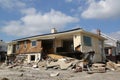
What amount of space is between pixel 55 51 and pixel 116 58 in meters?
17.8

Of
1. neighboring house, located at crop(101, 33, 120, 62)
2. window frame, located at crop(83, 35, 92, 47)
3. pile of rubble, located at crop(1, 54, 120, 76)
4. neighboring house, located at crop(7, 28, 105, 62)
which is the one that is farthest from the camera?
neighboring house, located at crop(101, 33, 120, 62)

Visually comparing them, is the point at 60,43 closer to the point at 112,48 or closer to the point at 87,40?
the point at 87,40

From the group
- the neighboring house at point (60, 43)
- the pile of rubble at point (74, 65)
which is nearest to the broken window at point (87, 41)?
the neighboring house at point (60, 43)

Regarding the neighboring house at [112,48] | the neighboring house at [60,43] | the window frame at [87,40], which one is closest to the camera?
the neighboring house at [60,43]

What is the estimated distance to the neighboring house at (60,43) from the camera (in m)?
33.0

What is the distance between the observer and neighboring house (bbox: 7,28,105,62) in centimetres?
3303

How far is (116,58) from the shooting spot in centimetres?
4781

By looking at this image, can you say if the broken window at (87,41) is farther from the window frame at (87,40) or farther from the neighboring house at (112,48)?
the neighboring house at (112,48)

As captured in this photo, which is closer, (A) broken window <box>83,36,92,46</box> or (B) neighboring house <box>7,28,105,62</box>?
(B) neighboring house <box>7,28,105,62</box>

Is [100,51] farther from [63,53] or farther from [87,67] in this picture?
[87,67]

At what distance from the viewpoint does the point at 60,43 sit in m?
37.2

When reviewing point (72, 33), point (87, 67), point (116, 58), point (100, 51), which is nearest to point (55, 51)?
point (72, 33)

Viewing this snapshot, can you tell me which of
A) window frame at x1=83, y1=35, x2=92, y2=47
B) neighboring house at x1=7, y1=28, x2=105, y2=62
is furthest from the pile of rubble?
window frame at x1=83, y1=35, x2=92, y2=47

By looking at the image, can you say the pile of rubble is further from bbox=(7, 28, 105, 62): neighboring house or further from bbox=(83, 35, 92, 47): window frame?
bbox=(83, 35, 92, 47): window frame
